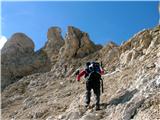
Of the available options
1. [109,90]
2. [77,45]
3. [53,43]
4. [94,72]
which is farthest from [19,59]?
[94,72]

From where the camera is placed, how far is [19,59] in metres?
35.6

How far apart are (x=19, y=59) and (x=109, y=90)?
22177mm

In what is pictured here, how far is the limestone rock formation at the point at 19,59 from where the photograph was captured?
Answer: 106 feet

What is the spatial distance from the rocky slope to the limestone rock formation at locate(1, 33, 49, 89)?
4.89 m

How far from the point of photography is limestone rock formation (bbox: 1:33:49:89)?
32372 millimetres

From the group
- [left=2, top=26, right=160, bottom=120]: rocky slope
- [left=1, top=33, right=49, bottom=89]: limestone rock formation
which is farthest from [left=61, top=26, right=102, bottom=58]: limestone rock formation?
[left=1, top=33, right=49, bottom=89]: limestone rock formation

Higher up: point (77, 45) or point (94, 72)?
point (77, 45)

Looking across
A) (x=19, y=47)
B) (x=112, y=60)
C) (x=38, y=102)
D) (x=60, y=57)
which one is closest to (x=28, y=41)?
(x=19, y=47)

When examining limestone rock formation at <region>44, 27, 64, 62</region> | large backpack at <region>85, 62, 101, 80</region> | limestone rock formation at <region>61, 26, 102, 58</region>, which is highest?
limestone rock formation at <region>44, 27, 64, 62</region>

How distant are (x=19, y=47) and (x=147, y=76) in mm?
26601

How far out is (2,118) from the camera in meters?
17.2

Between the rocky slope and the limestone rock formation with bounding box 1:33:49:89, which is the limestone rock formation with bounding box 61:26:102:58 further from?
the limestone rock formation with bounding box 1:33:49:89

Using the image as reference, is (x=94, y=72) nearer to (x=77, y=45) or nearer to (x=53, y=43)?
(x=77, y=45)

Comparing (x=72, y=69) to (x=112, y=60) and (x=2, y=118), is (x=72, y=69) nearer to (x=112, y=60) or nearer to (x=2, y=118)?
(x=112, y=60)
